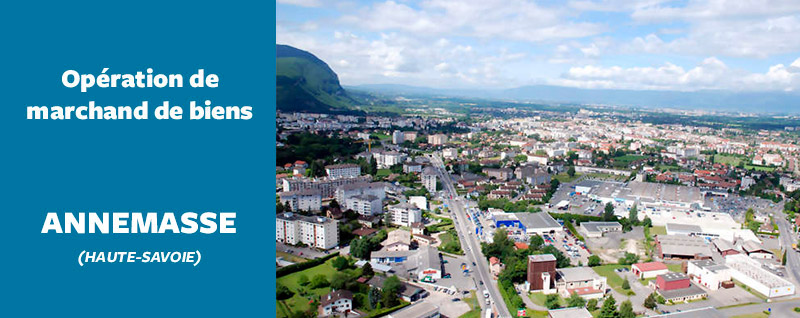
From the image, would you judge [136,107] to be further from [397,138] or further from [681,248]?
[397,138]

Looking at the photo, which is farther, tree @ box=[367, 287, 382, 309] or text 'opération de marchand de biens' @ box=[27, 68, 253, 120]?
tree @ box=[367, 287, 382, 309]

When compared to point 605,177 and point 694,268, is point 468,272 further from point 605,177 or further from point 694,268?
point 605,177

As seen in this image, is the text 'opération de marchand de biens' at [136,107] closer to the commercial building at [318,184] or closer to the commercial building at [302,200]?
the commercial building at [302,200]

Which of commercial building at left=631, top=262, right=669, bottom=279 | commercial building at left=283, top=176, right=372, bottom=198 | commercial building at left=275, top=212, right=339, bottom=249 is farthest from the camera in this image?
commercial building at left=283, top=176, right=372, bottom=198

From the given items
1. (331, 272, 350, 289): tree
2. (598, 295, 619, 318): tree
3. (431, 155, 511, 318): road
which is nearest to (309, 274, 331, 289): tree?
(331, 272, 350, 289): tree

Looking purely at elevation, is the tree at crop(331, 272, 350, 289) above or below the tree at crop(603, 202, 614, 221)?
below

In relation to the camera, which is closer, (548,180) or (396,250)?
(396,250)

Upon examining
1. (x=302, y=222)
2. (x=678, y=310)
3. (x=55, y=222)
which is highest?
(x=55, y=222)

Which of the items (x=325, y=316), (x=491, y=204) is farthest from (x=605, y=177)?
(x=325, y=316)

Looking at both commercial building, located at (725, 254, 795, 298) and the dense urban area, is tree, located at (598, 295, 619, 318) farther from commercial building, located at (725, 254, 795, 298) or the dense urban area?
commercial building, located at (725, 254, 795, 298)
